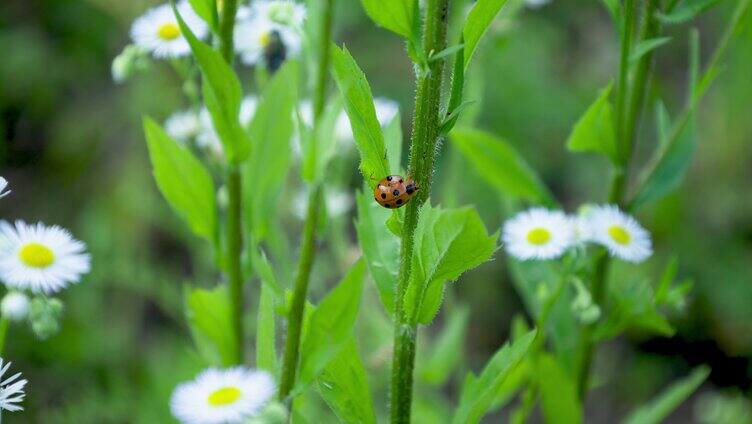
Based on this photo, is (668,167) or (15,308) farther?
(668,167)

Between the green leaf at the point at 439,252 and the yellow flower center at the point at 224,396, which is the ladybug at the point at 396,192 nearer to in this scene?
the green leaf at the point at 439,252

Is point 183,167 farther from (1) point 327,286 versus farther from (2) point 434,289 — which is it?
(1) point 327,286

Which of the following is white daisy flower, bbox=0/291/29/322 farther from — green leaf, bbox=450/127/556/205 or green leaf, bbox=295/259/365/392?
green leaf, bbox=450/127/556/205

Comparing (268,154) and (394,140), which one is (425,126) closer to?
(394,140)

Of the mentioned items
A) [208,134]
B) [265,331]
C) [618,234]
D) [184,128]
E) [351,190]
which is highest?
[351,190]

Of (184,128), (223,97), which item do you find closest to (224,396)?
(223,97)

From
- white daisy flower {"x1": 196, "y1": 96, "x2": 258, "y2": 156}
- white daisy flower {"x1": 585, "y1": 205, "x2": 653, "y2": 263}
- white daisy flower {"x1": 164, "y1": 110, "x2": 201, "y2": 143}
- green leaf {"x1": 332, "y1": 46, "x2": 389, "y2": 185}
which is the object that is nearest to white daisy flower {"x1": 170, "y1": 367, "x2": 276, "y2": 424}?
green leaf {"x1": 332, "y1": 46, "x2": 389, "y2": 185}

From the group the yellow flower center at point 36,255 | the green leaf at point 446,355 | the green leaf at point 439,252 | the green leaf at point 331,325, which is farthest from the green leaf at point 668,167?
the yellow flower center at point 36,255

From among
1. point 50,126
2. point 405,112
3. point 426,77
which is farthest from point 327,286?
point 426,77
